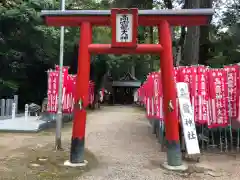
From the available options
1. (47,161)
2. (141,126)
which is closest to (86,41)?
(47,161)

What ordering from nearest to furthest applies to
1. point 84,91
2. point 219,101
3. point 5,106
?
point 84,91 < point 219,101 < point 5,106

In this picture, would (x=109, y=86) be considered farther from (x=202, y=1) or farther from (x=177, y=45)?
(x=202, y=1)

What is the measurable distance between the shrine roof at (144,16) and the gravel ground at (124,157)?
3359mm

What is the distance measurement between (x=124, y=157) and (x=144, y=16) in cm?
361

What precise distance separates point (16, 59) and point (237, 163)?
43.0ft

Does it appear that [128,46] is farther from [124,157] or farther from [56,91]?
[56,91]

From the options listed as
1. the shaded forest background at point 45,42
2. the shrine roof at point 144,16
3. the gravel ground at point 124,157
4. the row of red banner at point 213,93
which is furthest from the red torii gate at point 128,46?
the shaded forest background at point 45,42

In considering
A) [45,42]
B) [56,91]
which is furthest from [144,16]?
[45,42]

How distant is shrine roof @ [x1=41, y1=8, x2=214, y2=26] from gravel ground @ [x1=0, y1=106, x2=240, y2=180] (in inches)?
132

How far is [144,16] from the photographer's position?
761 centimetres

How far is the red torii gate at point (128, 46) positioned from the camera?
24.3 feet

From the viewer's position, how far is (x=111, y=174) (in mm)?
6777

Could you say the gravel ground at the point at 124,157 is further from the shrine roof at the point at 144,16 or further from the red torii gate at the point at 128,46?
the shrine roof at the point at 144,16

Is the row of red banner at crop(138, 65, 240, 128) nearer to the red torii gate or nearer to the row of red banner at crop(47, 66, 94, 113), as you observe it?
the red torii gate
